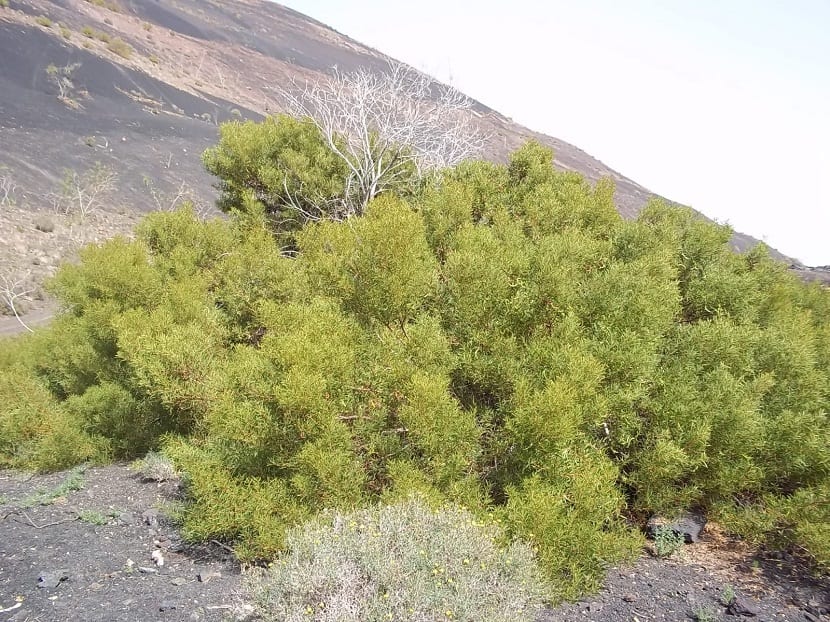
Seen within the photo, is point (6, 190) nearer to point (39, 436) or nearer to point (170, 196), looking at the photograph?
point (170, 196)

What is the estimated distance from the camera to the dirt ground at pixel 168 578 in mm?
3811

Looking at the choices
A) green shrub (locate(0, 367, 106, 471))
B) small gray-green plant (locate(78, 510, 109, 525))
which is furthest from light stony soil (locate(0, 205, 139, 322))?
small gray-green plant (locate(78, 510, 109, 525))

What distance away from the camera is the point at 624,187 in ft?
209

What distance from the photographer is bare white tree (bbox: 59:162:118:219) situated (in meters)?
23.5

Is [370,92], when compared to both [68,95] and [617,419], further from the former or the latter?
[68,95]

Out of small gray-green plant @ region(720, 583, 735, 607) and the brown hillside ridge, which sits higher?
small gray-green plant @ region(720, 583, 735, 607)

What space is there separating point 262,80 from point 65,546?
61.3 m

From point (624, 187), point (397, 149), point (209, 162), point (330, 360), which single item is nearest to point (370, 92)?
point (397, 149)

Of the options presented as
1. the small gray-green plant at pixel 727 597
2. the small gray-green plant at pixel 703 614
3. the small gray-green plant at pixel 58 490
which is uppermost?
the small gray-green plant at pixel 727 597

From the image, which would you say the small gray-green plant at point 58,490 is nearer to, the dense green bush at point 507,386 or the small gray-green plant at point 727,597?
the dense green bush at point 507,386

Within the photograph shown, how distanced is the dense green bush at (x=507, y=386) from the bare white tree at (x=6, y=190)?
789 inches

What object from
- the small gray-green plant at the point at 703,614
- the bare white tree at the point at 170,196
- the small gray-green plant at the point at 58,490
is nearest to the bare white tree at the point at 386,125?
the small gray-green plant at the point at 58,490

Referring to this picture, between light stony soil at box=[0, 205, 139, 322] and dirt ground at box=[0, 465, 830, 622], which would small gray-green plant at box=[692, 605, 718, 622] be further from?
light stony soil at box=[0, 205, 139, 322]

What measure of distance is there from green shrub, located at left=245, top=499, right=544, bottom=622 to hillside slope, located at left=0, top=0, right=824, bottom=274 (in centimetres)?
1051
